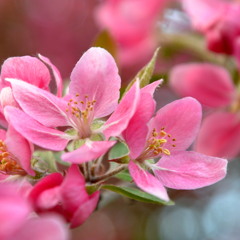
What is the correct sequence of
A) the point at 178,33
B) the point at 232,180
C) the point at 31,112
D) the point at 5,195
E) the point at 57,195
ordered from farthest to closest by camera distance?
the point at 232,180 → the point at 178,33 → the point at 31,112 → the point at 57,195 → the point at 5,195

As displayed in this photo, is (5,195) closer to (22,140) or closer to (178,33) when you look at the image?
(22,140)

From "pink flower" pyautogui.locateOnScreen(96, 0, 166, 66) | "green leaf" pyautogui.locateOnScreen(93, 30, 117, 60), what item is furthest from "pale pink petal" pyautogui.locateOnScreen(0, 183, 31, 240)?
"pink flower" pyautogui.locateOnScreen(96, 0, 166, 66)

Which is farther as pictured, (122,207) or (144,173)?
(122,207)

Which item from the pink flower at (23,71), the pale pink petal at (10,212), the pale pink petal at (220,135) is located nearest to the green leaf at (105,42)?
the pale pink petal at (220,135)

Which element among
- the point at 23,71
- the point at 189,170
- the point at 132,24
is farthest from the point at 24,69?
the point at 132,24

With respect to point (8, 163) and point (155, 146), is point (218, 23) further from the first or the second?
point (8, 163)

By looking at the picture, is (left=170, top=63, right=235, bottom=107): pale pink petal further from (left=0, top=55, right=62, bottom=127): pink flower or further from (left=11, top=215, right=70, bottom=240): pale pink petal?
(left=11, top=215, right=70, bottom=240): pale pink petal

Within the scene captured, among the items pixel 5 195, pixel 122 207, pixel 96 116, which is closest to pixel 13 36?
pixel 122 207
